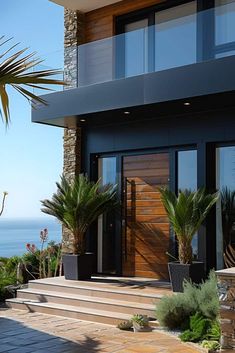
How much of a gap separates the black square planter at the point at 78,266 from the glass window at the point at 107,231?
79 cm

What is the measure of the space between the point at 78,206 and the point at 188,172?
228 cm

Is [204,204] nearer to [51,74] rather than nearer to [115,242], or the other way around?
[115,242]

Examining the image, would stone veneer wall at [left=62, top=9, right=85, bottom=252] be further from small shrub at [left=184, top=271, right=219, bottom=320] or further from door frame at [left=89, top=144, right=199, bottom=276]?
small shrub at [left=184, top=271, right=219, bottom=320]

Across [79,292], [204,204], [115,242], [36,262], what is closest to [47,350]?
[79,292]

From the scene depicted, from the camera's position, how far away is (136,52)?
1055 centimetres

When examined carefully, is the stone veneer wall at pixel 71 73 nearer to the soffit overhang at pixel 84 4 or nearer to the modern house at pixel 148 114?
the modern house at pixel 148 114

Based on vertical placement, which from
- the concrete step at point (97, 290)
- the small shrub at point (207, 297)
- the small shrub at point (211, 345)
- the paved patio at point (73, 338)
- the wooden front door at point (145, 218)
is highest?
the wooden front door at point (145, 218)

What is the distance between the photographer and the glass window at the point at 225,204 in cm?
977

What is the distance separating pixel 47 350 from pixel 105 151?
5.77m

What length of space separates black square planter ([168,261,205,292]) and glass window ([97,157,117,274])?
262 cm

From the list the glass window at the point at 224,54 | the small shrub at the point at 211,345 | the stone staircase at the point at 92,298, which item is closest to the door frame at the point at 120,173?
the stone staircase at the point at 92,298

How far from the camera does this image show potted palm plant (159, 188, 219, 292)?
29.7 ft

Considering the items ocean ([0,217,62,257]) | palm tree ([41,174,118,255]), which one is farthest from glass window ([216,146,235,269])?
ocean ([0,217,62,257])

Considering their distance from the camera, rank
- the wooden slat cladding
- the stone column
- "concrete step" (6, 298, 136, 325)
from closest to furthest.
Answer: the stone column → "concrete step" (6, 298, 136, 325) → the wooden slat cladding
